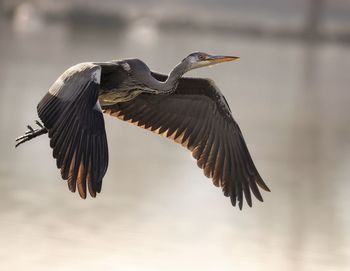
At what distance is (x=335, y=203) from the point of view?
13.8m

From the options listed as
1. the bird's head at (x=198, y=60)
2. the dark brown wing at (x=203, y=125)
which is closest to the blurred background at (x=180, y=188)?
the dark brown wing at (x=203, y=125)

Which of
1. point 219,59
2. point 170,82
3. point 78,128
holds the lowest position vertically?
point 78,128

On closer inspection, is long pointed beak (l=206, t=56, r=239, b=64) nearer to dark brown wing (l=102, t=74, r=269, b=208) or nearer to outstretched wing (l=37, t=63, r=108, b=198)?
dark brown wing (l=102, t=74, r=269, b=208)

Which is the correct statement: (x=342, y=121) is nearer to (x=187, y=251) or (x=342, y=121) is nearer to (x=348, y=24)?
(x=187, y=251)

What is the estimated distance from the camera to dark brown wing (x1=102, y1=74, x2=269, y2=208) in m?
10.7

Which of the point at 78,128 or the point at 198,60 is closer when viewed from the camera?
the point at 78,128

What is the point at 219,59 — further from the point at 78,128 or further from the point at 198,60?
the point at 78,128

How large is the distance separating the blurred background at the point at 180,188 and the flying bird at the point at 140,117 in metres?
0.88

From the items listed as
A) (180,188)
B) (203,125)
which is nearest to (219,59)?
(203,125)

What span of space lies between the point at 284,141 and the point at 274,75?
39.7 ft

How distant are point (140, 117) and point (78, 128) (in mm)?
2117

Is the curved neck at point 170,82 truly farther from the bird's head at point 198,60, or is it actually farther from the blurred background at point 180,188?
the blurred background at point 180,188

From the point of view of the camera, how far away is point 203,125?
1096cm

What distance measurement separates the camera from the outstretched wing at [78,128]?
8.65 metres
